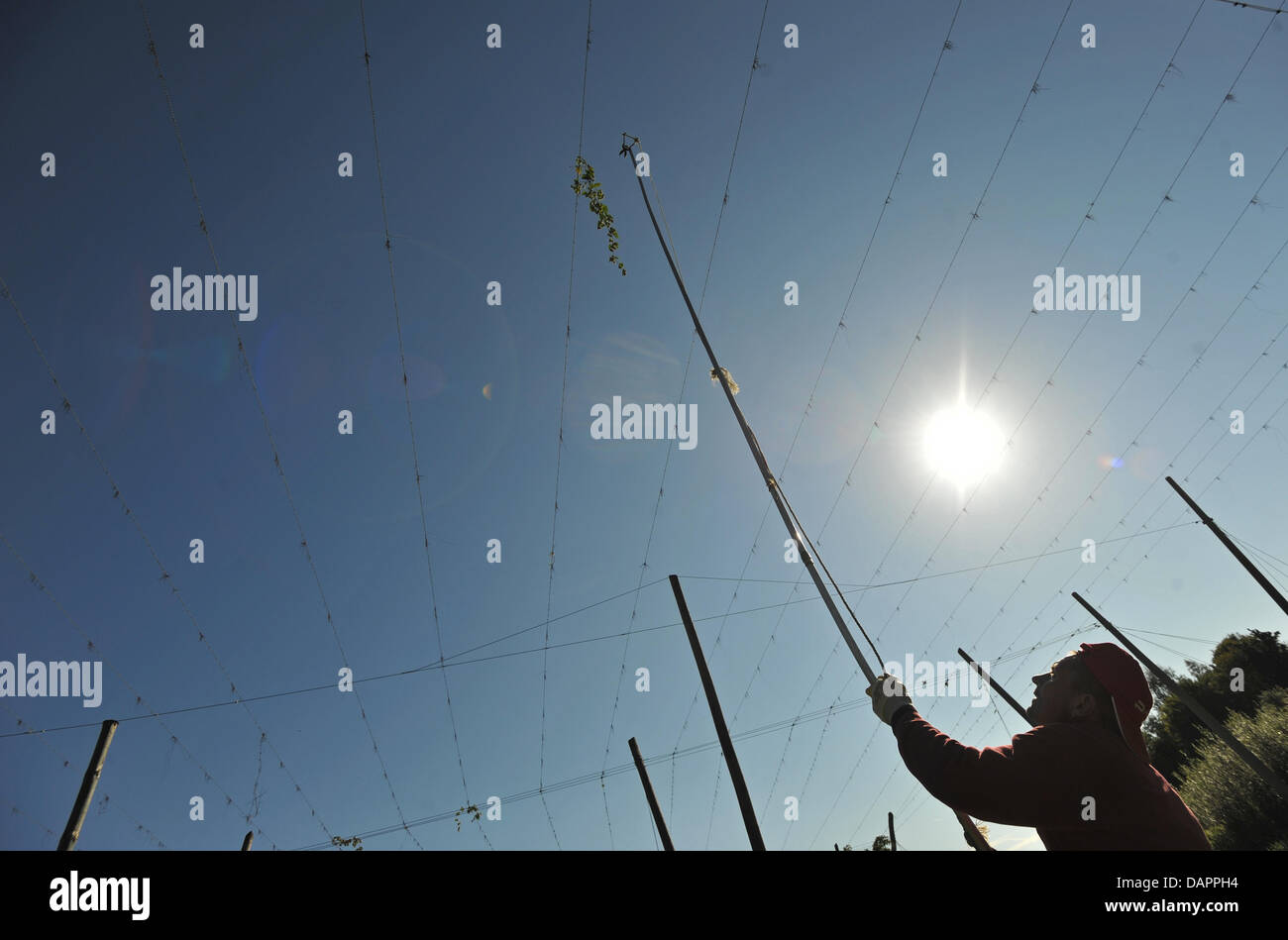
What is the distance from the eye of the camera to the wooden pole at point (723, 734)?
10641 mm

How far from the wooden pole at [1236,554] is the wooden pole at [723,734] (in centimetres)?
1383

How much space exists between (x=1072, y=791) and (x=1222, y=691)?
47.0m

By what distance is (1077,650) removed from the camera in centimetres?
291

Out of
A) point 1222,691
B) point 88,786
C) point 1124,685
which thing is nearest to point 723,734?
point 1124,685

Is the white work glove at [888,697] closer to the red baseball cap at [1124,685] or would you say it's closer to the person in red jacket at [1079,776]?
the person in red jacket at [1079,776]

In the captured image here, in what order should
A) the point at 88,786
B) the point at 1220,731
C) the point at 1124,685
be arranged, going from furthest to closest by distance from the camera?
the point at 1220,731 < the point at 88,786 < the point at 1124,685

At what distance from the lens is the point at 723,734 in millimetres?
11500

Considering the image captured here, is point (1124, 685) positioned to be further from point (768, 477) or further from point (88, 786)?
point (88, 786)

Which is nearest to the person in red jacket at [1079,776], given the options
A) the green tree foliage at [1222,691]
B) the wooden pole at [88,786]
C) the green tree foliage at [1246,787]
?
the wooden pole at [88,786]

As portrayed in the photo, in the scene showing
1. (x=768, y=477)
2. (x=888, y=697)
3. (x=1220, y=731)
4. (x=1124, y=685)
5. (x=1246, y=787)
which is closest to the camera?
(x=1124, y=685)
